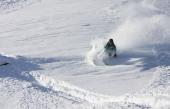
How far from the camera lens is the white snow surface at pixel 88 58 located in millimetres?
21016

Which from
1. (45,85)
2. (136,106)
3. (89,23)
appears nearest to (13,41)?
(89,23)

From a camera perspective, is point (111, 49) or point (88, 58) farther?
point (88, 58)

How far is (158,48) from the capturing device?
87.8ft

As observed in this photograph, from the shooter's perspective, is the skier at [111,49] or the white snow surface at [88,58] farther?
the skier at [111,49]

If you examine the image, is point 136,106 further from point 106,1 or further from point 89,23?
point 106,1

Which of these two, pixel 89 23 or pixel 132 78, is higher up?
pixel 89 23

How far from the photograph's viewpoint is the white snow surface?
21016 millimetres

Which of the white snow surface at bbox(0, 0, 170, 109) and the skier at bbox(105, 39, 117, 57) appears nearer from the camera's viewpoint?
the white snow surface at bbox(0, 0, 170, 109)

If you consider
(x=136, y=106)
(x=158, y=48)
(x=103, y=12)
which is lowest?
(x=136, y=106)

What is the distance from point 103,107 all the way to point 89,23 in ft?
48.4

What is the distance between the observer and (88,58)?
26.4 meters

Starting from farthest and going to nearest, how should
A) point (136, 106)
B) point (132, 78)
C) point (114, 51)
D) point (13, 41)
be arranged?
point (13, 41) < point (114, 51) < point (132, 78) < point (136, 106)

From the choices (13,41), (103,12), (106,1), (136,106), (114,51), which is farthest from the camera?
(106,1)

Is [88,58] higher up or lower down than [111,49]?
lower down
